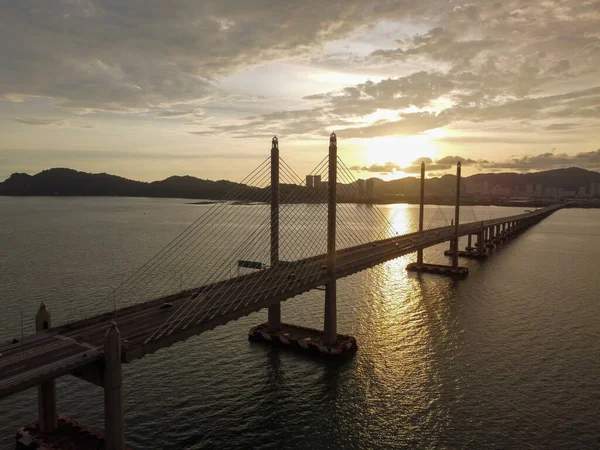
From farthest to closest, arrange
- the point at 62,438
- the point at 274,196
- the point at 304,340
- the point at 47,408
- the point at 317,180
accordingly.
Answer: the point at 317,180, the point at 274,196, the point at 304,340, the point at 47,408, the point at 62,438

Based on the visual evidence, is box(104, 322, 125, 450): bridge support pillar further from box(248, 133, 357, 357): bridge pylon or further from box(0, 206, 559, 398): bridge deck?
box(248, 133, 357, 357): bridge pylon

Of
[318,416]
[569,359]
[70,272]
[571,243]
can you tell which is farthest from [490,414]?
[571,243]

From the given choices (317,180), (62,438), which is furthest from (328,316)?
(317,180)

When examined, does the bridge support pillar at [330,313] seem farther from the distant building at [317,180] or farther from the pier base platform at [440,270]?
the pier base platform at [440,270]

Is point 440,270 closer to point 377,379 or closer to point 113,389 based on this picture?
point 377,379

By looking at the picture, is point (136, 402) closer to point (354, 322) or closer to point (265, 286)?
point (265, 286)
